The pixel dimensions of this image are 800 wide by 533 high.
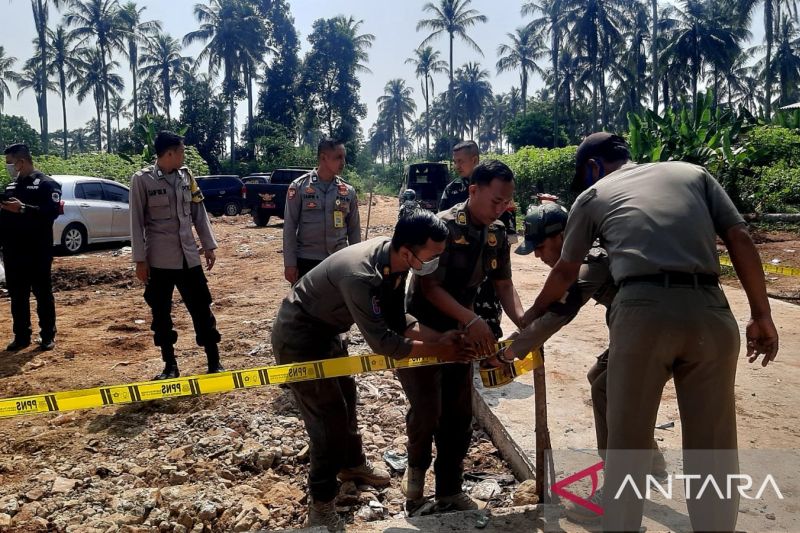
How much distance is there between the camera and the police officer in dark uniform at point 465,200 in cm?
405

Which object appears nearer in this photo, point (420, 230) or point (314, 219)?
point (420, 230)

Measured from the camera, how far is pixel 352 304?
8.70 ft

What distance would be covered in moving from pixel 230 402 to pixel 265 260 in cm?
780

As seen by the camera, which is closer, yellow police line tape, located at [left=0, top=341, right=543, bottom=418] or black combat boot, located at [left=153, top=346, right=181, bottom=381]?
yellow police line tape, located at [left=0, top=341, right=543, bottom=418]

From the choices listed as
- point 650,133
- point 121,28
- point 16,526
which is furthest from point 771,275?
point 121,28

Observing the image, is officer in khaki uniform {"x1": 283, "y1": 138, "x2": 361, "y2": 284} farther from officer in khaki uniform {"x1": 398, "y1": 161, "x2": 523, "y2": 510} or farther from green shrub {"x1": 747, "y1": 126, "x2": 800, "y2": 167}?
green shrub {"x1": 747, "y1": 126, "x2": 800, "y2": 167}

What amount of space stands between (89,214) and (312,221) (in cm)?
905

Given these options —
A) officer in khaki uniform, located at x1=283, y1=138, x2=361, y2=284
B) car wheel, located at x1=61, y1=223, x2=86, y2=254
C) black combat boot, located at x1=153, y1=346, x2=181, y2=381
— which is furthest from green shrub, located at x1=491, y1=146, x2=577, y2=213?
black combat boot, located at x1=153, y1=346, x2=181, y2=381

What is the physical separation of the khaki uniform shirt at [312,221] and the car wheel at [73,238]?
28.9ft

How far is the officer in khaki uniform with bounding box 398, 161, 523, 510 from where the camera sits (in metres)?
2.88

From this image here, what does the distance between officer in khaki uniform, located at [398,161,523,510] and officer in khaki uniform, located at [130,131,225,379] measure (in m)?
2.38

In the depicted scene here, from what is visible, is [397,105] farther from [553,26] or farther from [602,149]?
[602,149]

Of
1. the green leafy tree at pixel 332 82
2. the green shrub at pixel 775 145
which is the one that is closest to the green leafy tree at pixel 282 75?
the green leafy tree at pixel 332 82

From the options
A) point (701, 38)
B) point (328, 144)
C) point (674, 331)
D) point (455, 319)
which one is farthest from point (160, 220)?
point (701, 38)
